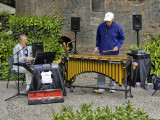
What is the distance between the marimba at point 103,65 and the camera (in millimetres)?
5566

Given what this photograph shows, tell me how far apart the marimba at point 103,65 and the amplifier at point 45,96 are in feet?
2.18

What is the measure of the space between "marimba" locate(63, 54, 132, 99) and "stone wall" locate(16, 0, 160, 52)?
15.0 ft

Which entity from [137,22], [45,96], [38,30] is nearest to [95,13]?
[137,22]

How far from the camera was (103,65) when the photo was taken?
5672mm

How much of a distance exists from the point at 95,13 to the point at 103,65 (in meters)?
5.13

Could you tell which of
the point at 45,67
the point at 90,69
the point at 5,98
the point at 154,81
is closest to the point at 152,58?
the point at 154,81

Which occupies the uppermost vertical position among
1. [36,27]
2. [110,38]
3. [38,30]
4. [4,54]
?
[36,27]

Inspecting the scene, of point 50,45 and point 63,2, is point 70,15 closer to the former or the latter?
point 63,2

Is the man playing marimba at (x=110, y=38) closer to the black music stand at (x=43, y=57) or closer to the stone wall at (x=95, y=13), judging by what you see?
the black music stand at (x=43, y=57)

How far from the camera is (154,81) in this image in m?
6.88

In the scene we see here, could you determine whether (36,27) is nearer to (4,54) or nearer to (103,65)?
(4,54)

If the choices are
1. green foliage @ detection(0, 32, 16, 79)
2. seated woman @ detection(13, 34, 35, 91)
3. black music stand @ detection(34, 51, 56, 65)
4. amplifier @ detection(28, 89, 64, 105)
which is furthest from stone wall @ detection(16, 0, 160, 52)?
amplifier @ detection(28, 89, 64, 105)

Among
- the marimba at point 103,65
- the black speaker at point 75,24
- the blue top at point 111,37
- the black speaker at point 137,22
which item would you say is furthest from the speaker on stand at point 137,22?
the marimba at point 103,65

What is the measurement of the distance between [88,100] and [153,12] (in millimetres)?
5793
